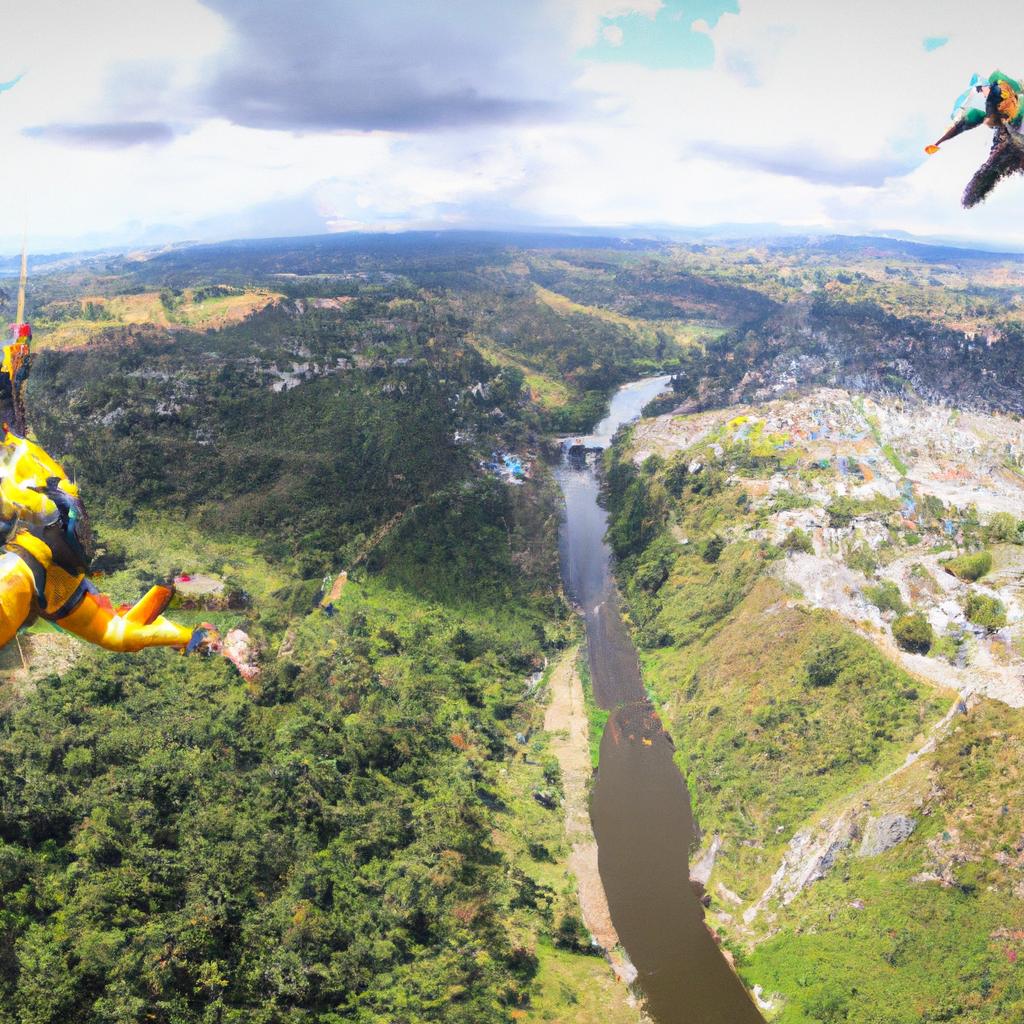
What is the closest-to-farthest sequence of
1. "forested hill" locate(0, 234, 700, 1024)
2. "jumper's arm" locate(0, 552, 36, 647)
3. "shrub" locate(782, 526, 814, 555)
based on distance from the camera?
1. "jumper's arm" locate(0, 552, 36, 647)
2. "forested hill" locate(0, 234, 700, 1024)
3. "shrub" locate(782, 526, 814, 555)

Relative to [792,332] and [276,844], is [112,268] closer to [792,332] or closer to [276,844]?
[792,332]

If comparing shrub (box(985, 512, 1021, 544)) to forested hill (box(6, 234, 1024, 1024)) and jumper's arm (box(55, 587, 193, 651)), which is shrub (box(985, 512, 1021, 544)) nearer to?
forested hill (box(6, 234, 1024, 1024))

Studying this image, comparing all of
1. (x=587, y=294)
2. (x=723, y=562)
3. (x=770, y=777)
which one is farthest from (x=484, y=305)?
(x=770, y=777)

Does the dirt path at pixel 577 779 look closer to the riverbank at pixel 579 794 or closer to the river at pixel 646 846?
the riverbank at pixel 579 794

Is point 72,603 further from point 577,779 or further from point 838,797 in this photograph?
point 577,779

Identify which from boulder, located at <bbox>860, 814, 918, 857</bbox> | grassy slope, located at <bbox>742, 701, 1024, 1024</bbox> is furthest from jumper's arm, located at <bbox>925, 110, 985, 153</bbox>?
boulder, located at <bbox>860, 814, 918, 857</bbox>
